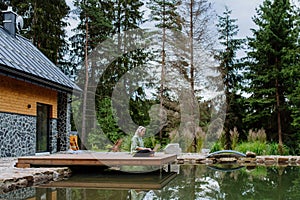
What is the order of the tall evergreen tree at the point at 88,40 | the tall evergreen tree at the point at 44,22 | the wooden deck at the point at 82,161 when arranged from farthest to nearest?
the tall evergreen tree at the point at 44,22 → the tall evergreen tree at the point at 88,40 → the wooden deck at the point at 82,161

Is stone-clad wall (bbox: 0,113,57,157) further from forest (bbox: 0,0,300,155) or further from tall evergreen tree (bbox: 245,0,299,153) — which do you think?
tall evergreen tree (bbox: 245,0,299,153)

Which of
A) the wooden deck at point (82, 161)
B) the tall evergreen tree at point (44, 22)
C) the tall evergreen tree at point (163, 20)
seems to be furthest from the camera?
the tall evergreen tree at point (44, 22)

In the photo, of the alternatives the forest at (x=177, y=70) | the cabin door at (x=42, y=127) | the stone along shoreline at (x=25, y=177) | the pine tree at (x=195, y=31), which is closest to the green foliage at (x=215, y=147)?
the forest at (x=177, y=70)

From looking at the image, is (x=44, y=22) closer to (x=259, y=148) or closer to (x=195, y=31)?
(x=195, y=31)

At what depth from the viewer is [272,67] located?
15062 mm

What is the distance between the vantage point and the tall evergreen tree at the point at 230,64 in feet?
55.1

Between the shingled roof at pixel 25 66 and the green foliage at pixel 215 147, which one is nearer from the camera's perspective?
the shingled roof at pixel 25 66

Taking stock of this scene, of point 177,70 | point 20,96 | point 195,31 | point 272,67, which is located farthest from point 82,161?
point 272,67

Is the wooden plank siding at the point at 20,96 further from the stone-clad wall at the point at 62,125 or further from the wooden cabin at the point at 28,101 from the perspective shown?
the stone-clad wall at the point at 62,125

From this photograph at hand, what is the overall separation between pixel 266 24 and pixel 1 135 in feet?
37.0

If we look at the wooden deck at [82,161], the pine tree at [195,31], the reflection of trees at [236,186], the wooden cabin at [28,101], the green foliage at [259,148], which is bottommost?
the reflection of trees at [236,186]

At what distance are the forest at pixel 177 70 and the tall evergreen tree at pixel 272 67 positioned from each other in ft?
0.14

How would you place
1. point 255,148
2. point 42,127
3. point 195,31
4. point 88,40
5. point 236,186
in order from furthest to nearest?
point 88,40 < point 195,31 < point 255,148 < point 42,127 < point 236,186

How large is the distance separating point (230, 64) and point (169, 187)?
12.6m
